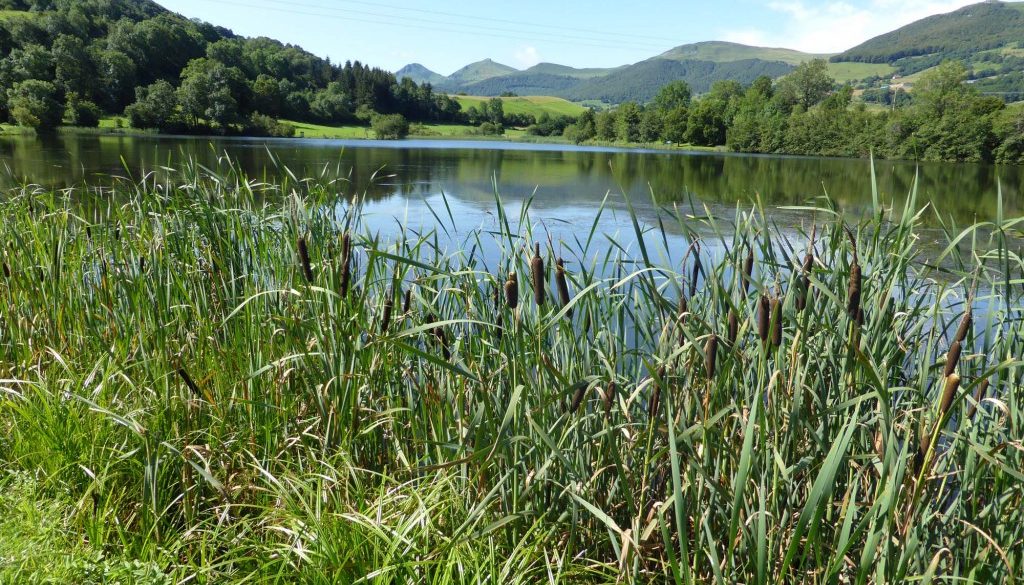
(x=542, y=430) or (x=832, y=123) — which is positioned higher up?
(x=832, y=123)

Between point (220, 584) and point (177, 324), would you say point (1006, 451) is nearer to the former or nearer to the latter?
point (220, 584)

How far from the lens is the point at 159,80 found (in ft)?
244

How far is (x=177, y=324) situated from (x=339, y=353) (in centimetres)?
145

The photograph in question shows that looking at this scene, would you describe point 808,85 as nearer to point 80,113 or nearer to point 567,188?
point 567,188

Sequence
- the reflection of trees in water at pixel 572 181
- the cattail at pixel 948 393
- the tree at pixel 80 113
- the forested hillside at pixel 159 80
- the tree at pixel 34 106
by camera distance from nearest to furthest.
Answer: the cattail at pixel 948 393 → the reflection of trees in water at pixel 572 181 → the tree at pixel 34 106 → the tree at pixel 80 113 → the forested hillside at pixel 159 80

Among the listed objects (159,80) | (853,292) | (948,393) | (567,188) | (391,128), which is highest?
(159,80)

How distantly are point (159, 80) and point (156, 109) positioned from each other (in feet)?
37.9

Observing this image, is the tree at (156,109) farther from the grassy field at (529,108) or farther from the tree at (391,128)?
the grassy field at (529,108)

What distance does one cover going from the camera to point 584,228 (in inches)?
520

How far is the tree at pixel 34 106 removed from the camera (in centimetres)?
4900

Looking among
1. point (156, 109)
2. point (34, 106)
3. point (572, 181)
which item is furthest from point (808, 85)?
point (34, 106)

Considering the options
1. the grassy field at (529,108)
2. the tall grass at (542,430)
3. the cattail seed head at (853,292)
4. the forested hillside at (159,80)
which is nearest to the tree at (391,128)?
the forested hillside at (159,80)

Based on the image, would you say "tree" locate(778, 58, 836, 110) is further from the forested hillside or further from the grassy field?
the forested hillside

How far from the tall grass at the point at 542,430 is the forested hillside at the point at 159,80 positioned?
2289 inches
